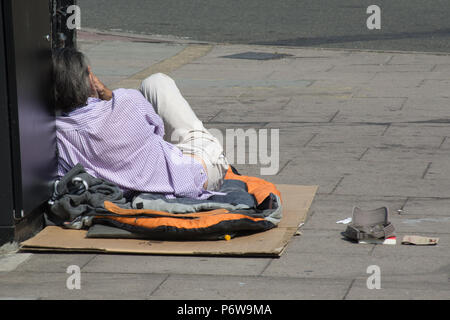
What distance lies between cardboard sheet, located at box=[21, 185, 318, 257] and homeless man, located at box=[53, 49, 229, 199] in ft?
1.38

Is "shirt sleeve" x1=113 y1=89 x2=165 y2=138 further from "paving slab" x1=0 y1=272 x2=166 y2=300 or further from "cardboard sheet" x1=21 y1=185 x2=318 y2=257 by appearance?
"paving slab" x1=0 y1=272 x2=166 y2=300

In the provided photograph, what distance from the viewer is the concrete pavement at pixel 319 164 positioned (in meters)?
4.44

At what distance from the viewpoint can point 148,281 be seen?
4508 millimetres

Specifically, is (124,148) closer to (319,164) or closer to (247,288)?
(247,288)

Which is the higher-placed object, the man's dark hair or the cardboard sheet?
the man's dark hair

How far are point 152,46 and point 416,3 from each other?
27.3 feet

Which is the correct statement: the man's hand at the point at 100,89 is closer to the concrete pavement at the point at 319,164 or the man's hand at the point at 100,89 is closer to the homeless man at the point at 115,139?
the homeless man at the point at 115,139

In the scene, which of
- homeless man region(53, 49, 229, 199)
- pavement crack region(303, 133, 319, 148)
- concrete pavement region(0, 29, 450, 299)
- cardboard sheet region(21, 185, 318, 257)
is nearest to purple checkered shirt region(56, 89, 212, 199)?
homeless man region(53, 49, 229, 199)

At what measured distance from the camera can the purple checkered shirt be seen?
5352mm

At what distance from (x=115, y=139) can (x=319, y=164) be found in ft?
6.98

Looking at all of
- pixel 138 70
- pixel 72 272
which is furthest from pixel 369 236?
pixel 138 70

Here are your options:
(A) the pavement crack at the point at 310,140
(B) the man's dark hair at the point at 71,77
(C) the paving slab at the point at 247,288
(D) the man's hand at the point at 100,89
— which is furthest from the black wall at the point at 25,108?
(A) the pavement crack at the point at 310,140

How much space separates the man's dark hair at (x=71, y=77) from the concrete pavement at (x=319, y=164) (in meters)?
0.96
